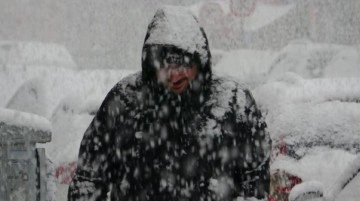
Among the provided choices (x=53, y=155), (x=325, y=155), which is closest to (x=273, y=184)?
(x=325, y=155)

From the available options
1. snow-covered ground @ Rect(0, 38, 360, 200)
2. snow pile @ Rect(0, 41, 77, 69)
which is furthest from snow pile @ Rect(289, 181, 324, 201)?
snow pile @ Rect(0, 41, 77, 69)

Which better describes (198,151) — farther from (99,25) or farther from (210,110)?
(99,25)

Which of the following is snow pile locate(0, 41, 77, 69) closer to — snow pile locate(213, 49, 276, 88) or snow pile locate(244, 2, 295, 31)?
snow pile locate(213, 49, 276, 88)

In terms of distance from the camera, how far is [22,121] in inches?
199

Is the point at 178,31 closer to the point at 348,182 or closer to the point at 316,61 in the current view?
the point at 348,182

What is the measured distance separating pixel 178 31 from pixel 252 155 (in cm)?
53

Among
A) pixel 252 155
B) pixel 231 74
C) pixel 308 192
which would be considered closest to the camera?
pixel 252 155

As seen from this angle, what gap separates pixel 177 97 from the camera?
346 cm

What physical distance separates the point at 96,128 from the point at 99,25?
86.7 feet

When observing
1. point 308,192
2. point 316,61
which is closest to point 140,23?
point 316,61

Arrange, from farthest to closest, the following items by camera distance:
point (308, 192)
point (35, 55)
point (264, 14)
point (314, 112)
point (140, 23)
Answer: point (140, 23), point (264, 14), point (35, 55), point (314, 112), point (308, 192)

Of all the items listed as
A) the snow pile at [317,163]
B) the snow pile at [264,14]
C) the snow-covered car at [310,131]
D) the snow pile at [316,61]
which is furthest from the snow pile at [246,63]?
the snow pile at [317,163]

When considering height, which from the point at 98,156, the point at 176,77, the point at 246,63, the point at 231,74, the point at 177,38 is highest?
the point at 177,38

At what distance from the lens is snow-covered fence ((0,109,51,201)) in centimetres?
497
